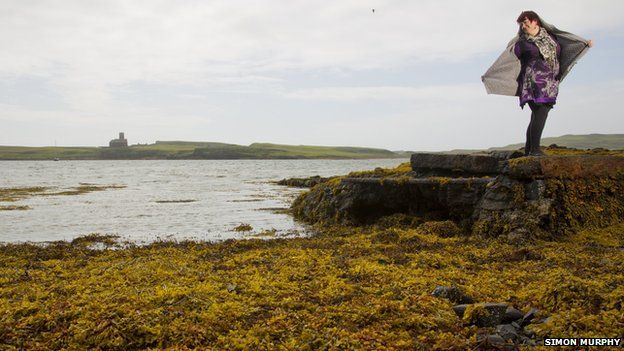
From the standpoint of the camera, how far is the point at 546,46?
10961mm

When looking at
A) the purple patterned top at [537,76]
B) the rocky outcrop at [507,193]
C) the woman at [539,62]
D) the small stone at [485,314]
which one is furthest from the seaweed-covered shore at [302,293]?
the purple patterned top at [537,76]

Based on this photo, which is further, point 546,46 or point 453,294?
point 546,46

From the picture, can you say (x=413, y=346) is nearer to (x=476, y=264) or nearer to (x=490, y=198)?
(x=476, y=264)

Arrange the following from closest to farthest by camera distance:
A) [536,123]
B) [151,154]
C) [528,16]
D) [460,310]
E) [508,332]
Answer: [508,332]
[460,310]
[528,16]
[536,123]
[151,154]

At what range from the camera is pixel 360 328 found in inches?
200

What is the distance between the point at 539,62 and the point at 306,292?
8.10 metres

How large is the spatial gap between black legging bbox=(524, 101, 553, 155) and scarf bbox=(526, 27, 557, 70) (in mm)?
934

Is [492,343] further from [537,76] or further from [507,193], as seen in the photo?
[537,76]

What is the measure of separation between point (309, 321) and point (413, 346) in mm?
1173

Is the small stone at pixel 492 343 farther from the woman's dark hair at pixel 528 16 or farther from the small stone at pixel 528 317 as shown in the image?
the woman's dark hair at pixel 528 16

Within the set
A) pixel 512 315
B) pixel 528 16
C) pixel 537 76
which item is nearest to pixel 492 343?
pixel 512 315

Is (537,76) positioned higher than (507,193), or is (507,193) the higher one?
(537,76)

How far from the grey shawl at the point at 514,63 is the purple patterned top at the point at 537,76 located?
369 millimetres

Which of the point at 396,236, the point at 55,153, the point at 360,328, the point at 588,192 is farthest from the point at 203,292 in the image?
the point at 55,153
